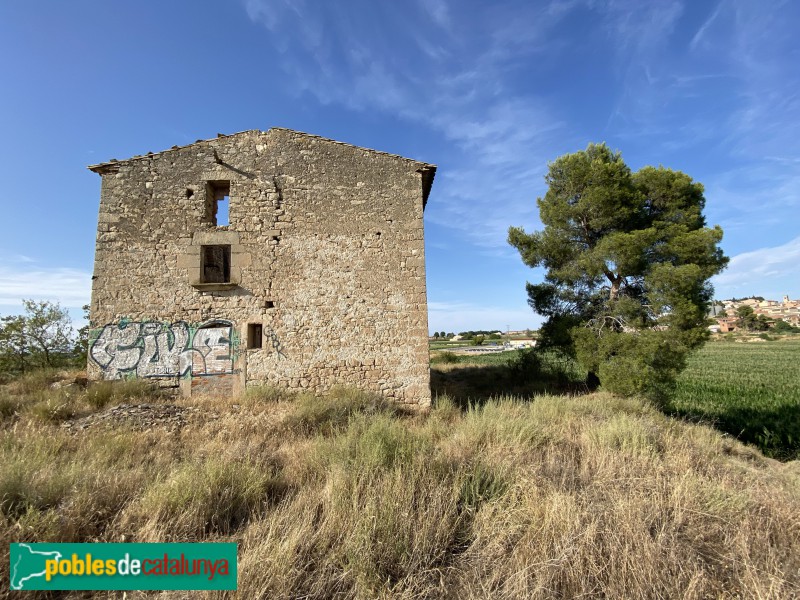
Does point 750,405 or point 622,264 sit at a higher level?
point 622,264

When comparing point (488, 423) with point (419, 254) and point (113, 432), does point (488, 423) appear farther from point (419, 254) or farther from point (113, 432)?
point (113, 432)

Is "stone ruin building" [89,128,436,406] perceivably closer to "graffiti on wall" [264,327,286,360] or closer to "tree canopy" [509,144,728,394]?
"graffiti on wall" [264,327,286,360]

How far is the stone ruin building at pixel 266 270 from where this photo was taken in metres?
7.64

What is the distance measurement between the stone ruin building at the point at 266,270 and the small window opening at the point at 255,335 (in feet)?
0.14

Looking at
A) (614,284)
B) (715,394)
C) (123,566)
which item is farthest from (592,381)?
(123,566)

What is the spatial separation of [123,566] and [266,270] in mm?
6229

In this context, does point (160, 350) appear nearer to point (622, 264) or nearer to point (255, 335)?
point (255, 335)

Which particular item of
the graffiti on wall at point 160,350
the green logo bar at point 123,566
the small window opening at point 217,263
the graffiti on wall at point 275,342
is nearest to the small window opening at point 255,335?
the graffiti on wall at point 275,342

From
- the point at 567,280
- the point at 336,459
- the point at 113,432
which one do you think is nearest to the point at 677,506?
the point at 336,459

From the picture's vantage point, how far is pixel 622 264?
10.1 meters

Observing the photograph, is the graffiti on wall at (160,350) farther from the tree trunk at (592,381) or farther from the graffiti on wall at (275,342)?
the tree trunk at (592,381)

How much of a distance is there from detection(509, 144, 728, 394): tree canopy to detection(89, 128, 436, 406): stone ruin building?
5440 mm

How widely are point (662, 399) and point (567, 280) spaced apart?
4.09 meters

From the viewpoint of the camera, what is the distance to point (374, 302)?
8023 mm
